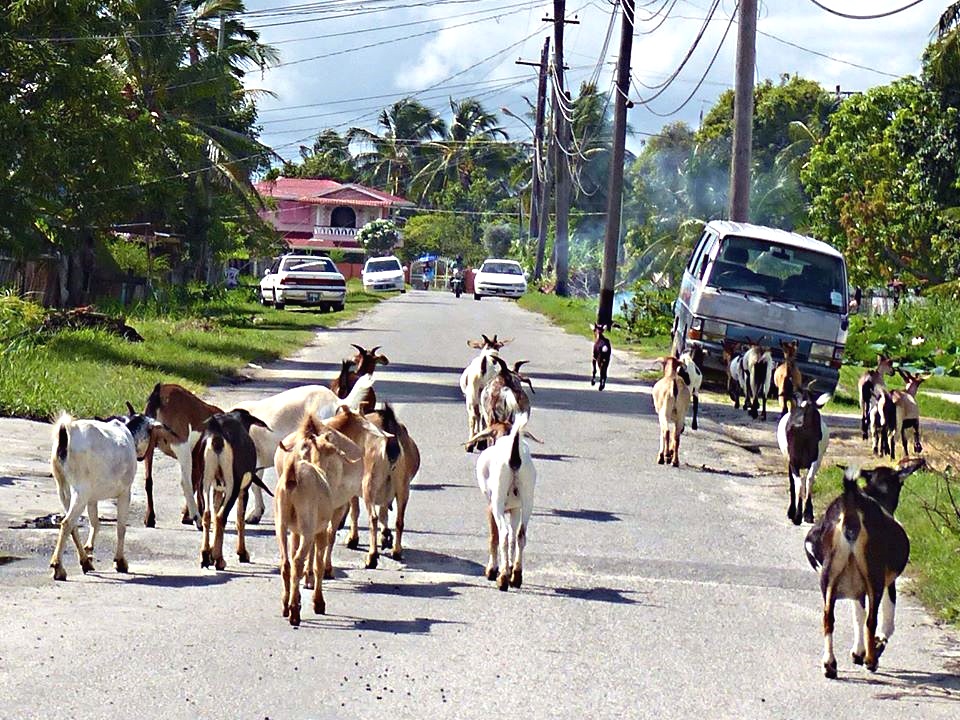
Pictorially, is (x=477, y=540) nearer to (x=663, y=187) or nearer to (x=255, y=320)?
(x=255, y=320)

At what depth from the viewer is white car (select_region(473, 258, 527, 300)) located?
6162 centimetres

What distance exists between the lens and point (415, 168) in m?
107

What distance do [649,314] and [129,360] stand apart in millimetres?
17808

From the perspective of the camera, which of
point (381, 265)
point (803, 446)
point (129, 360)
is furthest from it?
point (381, 265)

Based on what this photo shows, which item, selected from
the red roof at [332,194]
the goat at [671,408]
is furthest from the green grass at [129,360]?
the red roof at [332,194]

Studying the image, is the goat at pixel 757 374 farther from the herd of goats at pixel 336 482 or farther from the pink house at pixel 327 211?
the pink house at pixel 327 211

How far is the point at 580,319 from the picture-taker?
4253 centimetres

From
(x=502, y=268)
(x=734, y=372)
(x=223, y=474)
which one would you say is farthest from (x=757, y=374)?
(x=502, y=268)

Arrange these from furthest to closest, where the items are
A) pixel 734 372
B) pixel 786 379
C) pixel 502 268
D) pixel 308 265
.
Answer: pixel 502 268, pixel 308 265, pixel 734 372, pixel 786 379

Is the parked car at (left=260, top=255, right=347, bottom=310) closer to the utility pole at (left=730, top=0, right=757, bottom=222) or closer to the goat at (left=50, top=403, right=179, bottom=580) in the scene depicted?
the utility pole at (left=730, top=0, right=757, bottom=222)

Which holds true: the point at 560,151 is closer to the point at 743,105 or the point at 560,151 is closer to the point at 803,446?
the point at 743,105

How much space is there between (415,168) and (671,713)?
101013 mm

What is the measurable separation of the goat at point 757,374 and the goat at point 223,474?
1100 centimetres

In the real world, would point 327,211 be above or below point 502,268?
above
